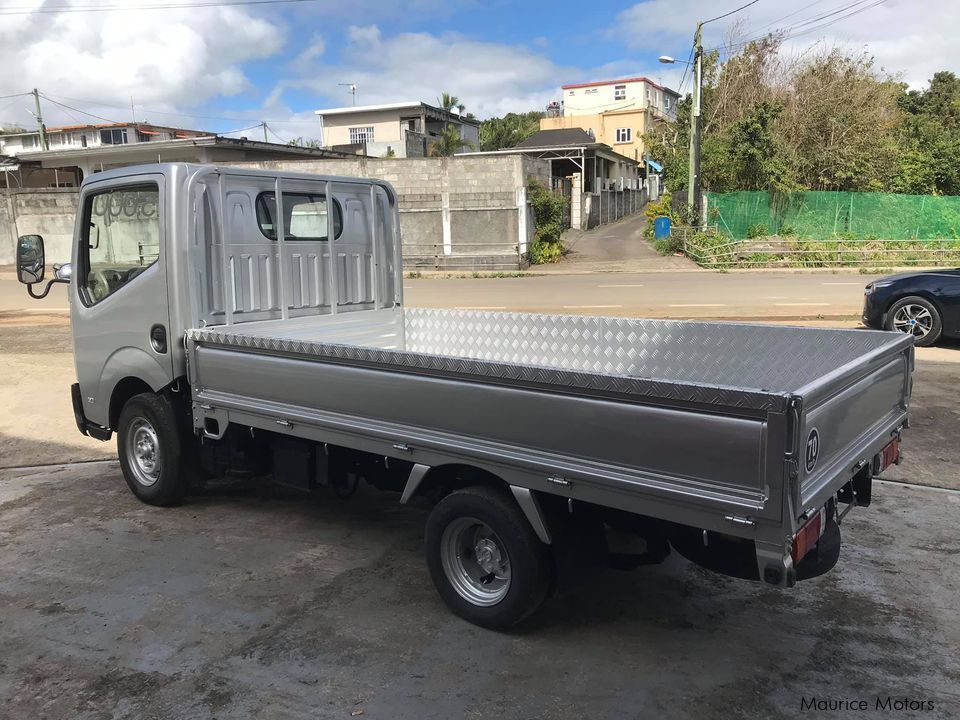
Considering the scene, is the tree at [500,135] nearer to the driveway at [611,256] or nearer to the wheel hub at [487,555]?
the driveway at [611,256]

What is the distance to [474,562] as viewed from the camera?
3.99 metres

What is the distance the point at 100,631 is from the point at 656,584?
3.08 metres

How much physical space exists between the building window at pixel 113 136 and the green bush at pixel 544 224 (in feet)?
150

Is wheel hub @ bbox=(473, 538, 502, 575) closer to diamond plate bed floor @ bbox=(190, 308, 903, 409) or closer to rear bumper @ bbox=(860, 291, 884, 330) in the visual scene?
diamond plate bed floor @ bbox=(190, 308, 903, 409)

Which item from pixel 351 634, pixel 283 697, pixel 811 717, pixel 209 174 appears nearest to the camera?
pixel 811 717

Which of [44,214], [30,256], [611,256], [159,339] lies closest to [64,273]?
[30,256]

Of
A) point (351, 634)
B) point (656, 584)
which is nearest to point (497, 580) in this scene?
point (351, 634)

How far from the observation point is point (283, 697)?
11.0ft

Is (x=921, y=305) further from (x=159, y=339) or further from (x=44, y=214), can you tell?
(x=44, y=214)

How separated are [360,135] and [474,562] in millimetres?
59524

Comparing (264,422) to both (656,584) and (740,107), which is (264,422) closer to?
(656,584)

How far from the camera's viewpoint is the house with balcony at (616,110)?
222 feet

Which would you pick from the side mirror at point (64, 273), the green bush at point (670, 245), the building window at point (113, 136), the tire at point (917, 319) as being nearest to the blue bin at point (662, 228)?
the green bush at point (670, 245)

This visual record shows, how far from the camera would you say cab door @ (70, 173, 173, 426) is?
526 cm
